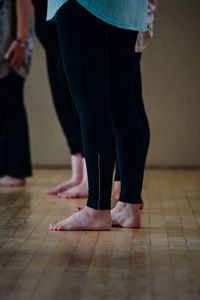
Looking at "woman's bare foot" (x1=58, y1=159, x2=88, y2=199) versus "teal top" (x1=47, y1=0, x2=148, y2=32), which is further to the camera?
"woman's bare foot" (x1=58, y1=159, x2=88, y2=199)

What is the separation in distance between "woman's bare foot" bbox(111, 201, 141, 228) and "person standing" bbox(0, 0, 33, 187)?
1244 millimetres

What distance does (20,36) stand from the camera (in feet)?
9.15

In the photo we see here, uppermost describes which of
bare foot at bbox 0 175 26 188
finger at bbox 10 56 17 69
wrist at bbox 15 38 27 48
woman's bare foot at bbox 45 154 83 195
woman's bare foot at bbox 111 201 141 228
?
wrist at bbox 15 38 27 48

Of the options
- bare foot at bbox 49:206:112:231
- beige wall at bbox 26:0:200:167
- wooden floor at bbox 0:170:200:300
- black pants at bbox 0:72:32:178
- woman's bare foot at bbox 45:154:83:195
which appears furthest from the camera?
beige wall at bbox 26:0:200:167

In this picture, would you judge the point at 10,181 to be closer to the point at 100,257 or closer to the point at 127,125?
the point at 127,125

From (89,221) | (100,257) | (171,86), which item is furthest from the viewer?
(171,86)

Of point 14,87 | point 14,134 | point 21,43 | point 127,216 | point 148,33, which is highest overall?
point 148,33

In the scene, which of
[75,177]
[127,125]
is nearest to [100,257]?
[127,125]

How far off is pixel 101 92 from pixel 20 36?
54.2 inches

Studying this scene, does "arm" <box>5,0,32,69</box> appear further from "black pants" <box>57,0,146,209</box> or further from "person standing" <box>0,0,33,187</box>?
"black pants" <box>57,0,146,209</box>

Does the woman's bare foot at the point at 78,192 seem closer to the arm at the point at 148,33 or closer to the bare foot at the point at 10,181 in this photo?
the bare foot at the point at 10,181

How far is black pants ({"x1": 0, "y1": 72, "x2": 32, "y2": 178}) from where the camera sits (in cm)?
292

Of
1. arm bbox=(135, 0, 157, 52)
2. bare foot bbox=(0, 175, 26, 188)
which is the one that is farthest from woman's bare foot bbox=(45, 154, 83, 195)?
arm bbox=(135, 0, 157, 52)

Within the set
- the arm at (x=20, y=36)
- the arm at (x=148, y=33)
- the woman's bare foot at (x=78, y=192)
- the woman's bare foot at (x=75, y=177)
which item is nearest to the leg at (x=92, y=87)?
the arm at (x=148, y=33)
